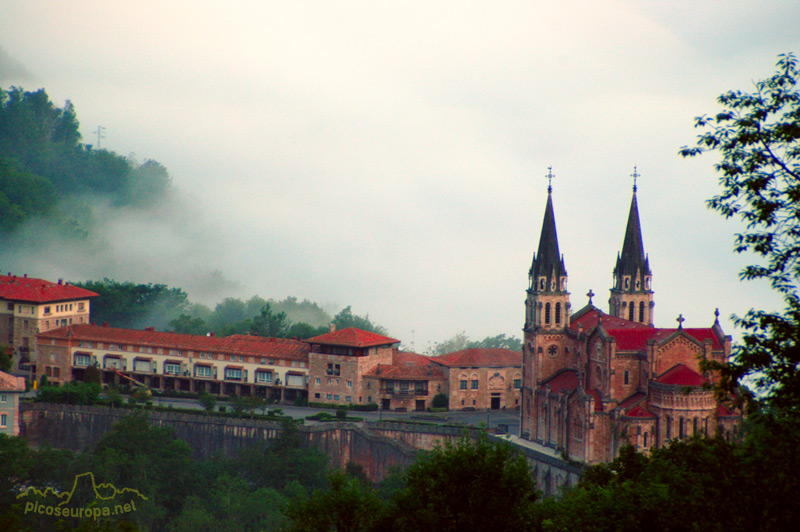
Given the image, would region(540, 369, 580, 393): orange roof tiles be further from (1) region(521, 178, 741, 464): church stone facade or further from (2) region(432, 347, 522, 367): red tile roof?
(2) region(432, 347, 522, 367): red tile roof

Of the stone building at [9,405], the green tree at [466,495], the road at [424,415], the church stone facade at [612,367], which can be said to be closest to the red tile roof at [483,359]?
the road at [424,415]

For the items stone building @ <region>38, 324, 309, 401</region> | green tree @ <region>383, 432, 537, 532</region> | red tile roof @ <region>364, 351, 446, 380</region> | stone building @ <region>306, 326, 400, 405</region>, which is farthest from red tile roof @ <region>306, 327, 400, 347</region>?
green tree @ <region>383, 432, 537, 532</region>

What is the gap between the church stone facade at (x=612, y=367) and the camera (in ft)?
245

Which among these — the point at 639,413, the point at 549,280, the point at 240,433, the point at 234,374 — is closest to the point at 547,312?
the point at 549,280

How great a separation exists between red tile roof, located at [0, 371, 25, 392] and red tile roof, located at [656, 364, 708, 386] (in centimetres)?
5502

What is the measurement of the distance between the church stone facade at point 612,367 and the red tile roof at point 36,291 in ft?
181

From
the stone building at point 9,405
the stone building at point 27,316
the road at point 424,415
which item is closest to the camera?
the stone building at point 9,405

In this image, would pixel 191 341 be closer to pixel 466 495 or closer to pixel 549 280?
pixel 549 280

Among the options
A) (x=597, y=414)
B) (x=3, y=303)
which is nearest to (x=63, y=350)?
(x=3, y=303)

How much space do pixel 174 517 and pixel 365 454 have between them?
1722 cm

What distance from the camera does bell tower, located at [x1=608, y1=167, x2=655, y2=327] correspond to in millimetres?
89625

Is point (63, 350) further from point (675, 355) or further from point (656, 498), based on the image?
point (656, 498)

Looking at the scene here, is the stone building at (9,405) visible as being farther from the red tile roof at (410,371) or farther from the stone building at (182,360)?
the red tile roof at (410,371)

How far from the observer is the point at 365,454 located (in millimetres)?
90250
